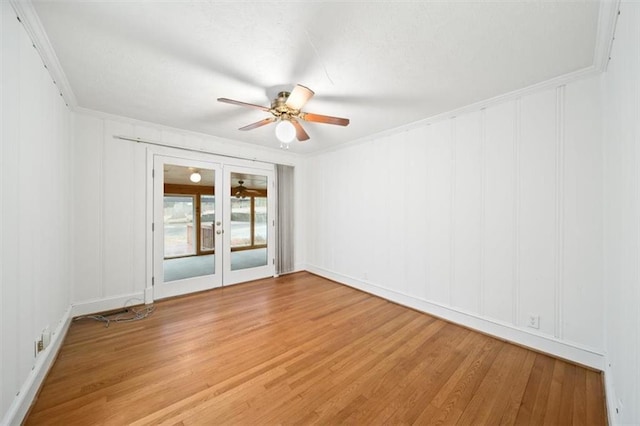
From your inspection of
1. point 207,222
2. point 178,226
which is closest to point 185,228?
point 178,226

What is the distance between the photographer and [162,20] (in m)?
1.49

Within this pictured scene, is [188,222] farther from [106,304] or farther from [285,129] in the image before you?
[285,129]

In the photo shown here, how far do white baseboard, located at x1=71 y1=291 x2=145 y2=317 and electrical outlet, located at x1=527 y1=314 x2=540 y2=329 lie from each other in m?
4.79

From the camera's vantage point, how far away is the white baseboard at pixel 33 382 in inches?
53.1

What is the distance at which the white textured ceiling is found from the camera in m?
1.42

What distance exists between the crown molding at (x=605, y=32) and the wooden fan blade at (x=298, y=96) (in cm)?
189

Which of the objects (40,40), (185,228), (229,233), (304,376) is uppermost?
(40,40)

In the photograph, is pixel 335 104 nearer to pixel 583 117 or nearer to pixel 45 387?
pixel 583 117

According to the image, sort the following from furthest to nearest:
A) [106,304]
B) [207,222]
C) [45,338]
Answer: [207,222], [106,304], [45,338]

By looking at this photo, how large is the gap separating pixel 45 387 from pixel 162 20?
282 cm

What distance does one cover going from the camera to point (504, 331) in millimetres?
2436

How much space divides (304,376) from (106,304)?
9.74ft

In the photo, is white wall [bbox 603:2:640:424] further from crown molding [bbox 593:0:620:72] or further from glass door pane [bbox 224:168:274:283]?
glass door pane [bbox 224:168:274:283]

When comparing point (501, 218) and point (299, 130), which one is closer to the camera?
point (501, 218)
